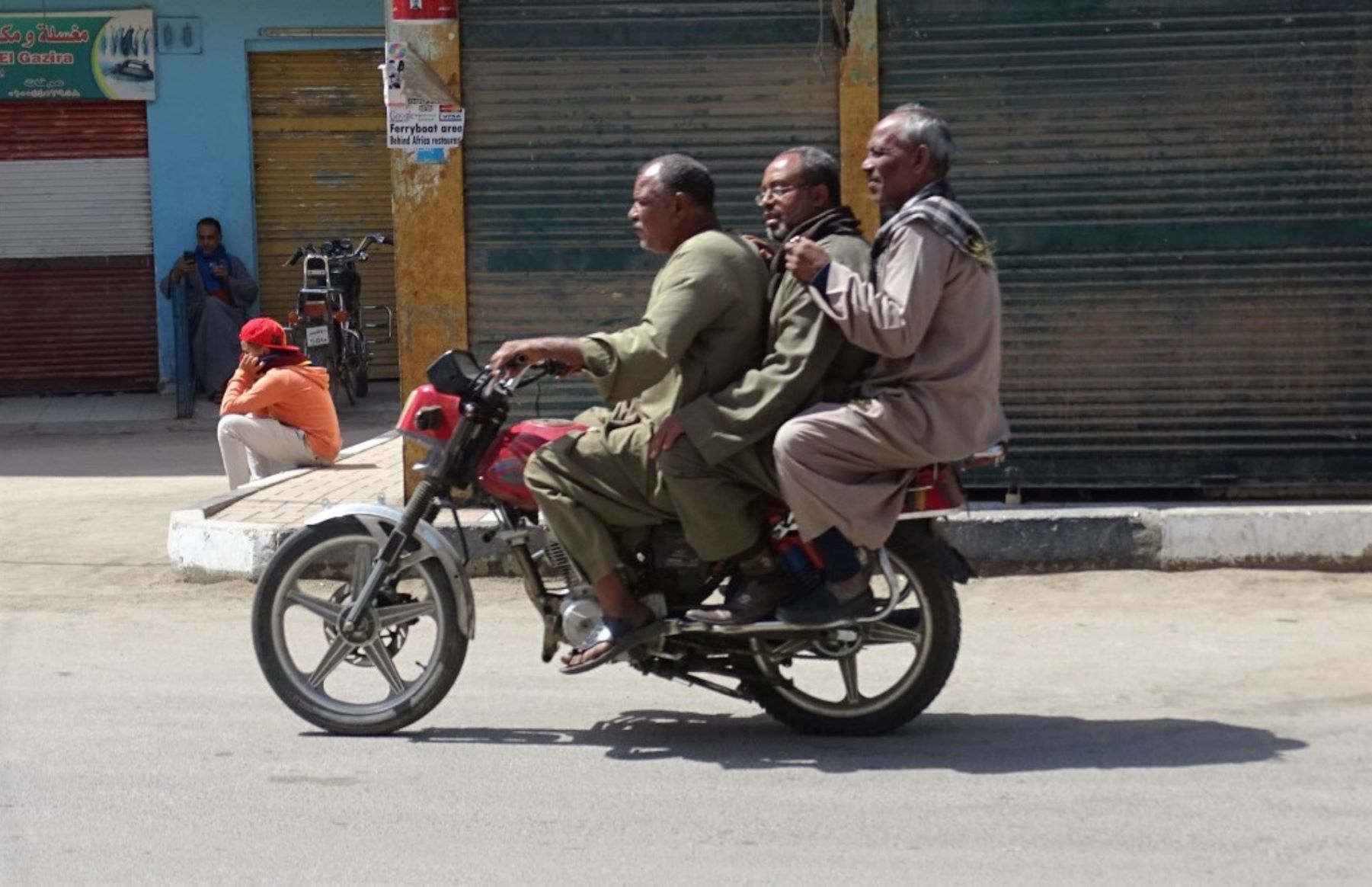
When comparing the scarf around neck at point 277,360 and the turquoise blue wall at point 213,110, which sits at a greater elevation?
the turquoise blue wall at point 213,110

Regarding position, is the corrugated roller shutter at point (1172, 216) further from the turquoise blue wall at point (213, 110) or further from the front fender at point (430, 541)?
the turquoise blue wall at point (213, 110)

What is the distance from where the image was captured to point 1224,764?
5.20 meters

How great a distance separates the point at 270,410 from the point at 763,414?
533 centimetres

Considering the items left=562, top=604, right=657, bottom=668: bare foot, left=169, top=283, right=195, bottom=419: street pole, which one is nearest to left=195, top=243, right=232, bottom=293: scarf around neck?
left=169, top=283, right=195, bottom=419: street pole

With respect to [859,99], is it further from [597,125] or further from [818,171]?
[818,171]

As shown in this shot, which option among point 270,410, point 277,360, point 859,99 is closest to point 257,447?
point 270,410

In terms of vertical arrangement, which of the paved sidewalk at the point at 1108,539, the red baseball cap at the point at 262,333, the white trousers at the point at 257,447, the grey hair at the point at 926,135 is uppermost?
the grey hair at the point at 926,135

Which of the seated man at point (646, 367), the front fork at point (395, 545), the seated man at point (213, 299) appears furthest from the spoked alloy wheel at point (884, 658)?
the seated man at point (213, 299)

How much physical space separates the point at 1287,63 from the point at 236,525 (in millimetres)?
4978

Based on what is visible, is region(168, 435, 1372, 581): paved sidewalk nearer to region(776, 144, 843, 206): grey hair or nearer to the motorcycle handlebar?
region(776, 144, 843, 206): grey hair

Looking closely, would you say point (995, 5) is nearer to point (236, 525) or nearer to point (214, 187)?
point (236, 525)

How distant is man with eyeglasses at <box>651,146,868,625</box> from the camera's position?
529 centimetres

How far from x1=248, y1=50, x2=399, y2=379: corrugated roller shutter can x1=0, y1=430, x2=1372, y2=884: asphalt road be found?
9120 millimetres

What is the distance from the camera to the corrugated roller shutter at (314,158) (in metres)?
16.4
